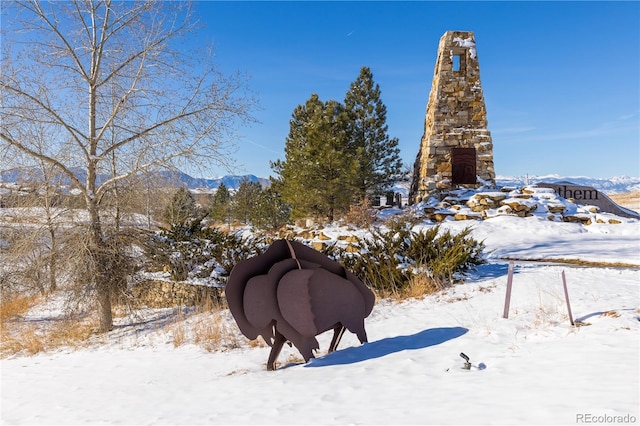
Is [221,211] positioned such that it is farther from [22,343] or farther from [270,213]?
[22,343]

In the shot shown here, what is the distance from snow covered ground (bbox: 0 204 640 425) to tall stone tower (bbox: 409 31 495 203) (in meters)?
11.1

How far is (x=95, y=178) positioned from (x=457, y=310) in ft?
21.1

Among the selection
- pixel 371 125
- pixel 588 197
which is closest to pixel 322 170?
pixel 371 125

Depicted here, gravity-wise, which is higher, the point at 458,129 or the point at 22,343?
the point at 458,129

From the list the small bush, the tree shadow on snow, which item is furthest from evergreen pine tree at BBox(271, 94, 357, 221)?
the tree shadow on snow

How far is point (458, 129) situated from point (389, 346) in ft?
49.3

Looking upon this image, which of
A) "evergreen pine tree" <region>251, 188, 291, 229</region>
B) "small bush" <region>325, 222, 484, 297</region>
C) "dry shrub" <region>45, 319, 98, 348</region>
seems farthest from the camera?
"evergreen pine tree" <region>251, 188, 291, 229</region>

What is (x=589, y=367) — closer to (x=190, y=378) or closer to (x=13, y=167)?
(x=190, y=378)

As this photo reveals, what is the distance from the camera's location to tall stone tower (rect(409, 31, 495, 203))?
17.3m

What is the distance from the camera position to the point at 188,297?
8.18 metres

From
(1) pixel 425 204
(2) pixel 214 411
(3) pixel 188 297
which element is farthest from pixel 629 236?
(2) pixel 214 411

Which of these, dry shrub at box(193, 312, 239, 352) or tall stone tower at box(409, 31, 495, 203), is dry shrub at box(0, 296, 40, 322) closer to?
dry shrub at box(193, 312, 239, 352)

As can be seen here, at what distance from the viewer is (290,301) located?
12.2 feet

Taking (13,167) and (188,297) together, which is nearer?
(13,167)
